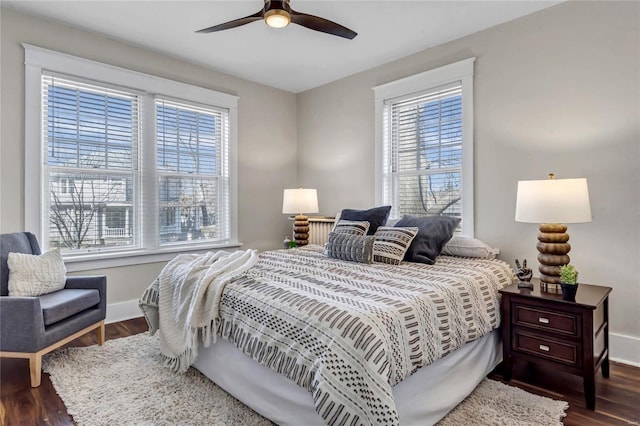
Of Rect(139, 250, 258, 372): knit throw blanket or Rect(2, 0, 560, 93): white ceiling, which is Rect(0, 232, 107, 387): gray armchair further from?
Rect(2, 0, 560, 93): white ceiling

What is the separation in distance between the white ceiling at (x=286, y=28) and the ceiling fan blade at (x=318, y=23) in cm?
52

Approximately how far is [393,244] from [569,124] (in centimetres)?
168

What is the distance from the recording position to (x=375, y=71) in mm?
4102

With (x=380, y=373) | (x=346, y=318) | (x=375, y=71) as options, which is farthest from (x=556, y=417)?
(x=375, y=71)

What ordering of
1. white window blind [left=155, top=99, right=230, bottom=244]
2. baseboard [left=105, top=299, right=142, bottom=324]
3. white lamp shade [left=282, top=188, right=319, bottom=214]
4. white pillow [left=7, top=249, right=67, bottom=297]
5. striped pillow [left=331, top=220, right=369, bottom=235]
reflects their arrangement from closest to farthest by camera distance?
white pillow [left=7, top=249, right=67, bottom=297] < striped pillow [left=331, top=220, right=369, bottom=235] < baseboard [left=105, top=299, right=142, bottom=324] < white window blind [left=155, top=99, right=230, bottom=244] < white lamp shade [left=282, top=188, right=319, bottom=214]

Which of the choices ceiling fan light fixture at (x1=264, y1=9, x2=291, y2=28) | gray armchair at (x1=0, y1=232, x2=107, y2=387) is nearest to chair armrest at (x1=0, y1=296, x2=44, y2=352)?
gray armchair at (x1=0, y1=232, x2=107, y2=387)

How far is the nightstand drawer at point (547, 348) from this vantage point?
81.3 inches

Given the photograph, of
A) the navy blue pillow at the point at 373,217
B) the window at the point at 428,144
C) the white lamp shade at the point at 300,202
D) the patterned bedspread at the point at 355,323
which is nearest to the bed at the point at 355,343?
the patterned bedspread at the point at 355,323

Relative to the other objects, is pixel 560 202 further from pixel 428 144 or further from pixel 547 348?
pixel 428 144

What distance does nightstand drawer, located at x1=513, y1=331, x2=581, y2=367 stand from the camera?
206 centimetres

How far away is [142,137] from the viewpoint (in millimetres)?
3688

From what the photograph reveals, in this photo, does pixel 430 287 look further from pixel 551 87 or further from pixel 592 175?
pixel 551 87

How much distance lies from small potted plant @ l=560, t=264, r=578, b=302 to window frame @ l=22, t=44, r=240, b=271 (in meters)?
3.41

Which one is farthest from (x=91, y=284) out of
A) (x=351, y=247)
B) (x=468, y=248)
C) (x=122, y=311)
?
(x=468, y=248)
